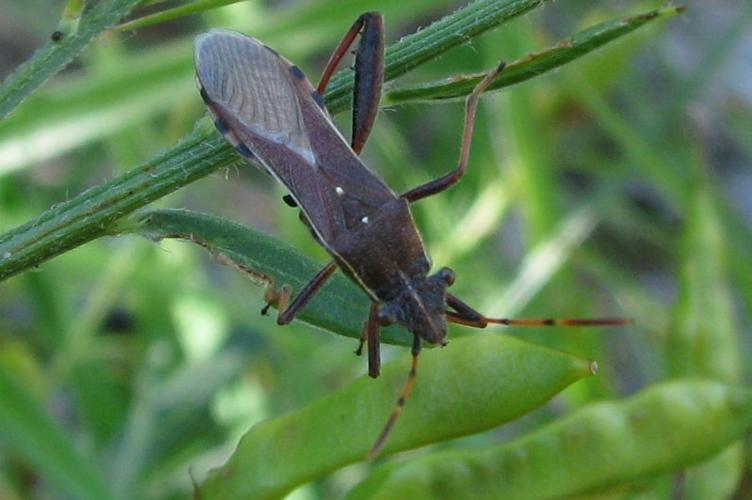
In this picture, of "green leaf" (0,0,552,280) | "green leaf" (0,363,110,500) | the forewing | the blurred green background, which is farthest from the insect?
"green leaf" (0,363,110,500)

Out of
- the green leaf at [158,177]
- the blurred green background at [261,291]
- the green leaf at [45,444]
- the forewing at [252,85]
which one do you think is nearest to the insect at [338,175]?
the forewing at [252,85]

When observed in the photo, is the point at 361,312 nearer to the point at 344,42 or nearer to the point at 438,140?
the point at 344,42

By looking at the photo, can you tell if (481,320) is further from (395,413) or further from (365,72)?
(395,413)

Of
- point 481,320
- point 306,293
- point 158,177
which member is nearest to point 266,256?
point 306,293

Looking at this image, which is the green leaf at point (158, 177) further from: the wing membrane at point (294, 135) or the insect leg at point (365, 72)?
the wing membrane at point (294, 135)

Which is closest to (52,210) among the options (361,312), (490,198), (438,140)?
(361,312)

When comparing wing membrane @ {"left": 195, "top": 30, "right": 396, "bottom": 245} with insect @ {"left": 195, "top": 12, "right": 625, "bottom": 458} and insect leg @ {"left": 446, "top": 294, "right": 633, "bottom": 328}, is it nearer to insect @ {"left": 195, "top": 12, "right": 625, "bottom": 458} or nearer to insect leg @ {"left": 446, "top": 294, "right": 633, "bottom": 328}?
insect @ {"left": 195, "top": 12, "right": 625, "bottom": 458}
